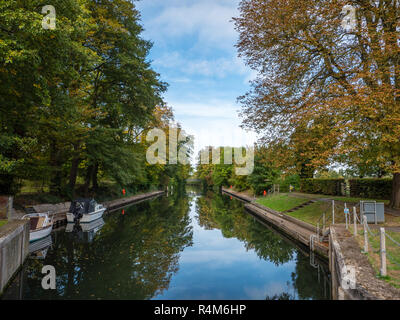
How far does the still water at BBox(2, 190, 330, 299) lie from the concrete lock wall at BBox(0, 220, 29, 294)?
415 mm

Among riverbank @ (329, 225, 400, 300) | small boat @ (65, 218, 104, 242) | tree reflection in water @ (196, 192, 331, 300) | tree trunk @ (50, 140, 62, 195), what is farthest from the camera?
tree trunk @ (50, 140, 62, 195)

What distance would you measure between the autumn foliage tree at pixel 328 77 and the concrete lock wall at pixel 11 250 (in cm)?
1210

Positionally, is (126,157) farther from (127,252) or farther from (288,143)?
(288,143)

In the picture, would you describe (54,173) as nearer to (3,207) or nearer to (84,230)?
(84,230)

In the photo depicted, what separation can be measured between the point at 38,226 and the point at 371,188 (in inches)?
941

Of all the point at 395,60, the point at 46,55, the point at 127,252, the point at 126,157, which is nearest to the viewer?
the point at 46,55

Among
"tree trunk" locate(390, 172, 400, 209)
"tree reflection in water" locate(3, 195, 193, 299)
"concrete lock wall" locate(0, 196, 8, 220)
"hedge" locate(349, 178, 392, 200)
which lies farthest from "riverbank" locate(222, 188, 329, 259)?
"concrete lock wall" locate(0, 196, 8, 220)

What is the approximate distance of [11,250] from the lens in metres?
7.84

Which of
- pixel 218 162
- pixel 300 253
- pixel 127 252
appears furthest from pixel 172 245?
pixel 218 162

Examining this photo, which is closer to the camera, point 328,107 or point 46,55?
point 46,55

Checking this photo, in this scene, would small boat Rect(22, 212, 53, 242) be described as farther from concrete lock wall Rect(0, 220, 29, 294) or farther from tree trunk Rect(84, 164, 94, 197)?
tree trunk Rect(84, 164, 94, 197)

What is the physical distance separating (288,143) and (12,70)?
47.0 ft

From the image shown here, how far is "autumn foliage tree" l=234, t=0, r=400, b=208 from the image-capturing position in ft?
37.0

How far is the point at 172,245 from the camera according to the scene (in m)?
13.6
